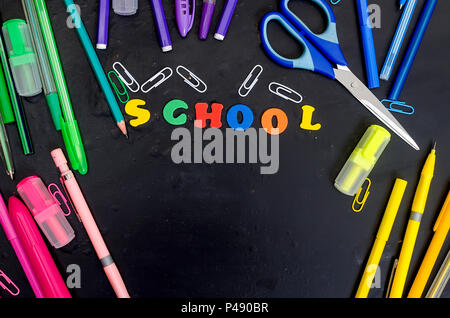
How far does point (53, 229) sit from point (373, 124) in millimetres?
605

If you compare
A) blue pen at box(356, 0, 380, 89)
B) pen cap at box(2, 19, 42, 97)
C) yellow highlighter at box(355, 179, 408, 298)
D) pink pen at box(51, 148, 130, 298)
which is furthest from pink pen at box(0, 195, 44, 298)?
blue pen at box(356, 0, 380, 89)

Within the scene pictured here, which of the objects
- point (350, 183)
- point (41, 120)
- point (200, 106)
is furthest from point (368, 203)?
point (41, 120)

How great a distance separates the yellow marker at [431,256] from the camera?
0.79 metres

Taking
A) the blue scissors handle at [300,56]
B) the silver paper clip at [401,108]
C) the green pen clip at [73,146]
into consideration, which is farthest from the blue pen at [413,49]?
the green pen clip at [73,146]

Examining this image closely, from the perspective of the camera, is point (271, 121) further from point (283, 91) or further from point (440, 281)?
point (440, 281)

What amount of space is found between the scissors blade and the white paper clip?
1.22 feet

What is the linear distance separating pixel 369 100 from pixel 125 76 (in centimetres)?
45

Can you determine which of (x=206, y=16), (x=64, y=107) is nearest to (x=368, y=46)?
(x=206, y=16)

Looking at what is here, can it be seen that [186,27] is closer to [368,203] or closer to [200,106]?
[200,106]

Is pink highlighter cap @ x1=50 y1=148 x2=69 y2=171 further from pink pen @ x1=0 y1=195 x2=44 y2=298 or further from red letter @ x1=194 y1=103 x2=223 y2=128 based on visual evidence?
red letter @ x1=194 y1=103 x2=223 y2=128

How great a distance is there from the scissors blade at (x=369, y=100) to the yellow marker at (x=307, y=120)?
0.08 meters

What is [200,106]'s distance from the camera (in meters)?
0.81

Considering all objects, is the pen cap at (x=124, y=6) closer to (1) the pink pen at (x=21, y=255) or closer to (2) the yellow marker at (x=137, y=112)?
(2) the yellow marker at (x=137, y=112)

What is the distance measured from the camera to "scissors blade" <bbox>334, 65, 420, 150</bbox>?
2.65 ft
